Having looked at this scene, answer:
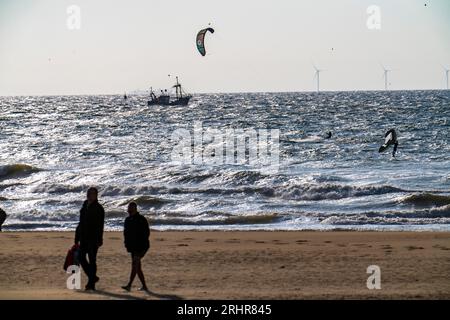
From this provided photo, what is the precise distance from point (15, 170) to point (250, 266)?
20971 millimetres

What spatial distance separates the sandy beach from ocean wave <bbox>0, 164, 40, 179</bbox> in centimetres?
1449

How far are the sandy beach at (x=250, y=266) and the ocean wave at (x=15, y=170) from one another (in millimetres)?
14491

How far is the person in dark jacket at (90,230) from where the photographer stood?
10258 millimetres

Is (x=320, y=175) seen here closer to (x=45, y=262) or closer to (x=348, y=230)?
(x=348, y=230)

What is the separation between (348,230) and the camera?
17625mm

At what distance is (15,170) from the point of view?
104 feet

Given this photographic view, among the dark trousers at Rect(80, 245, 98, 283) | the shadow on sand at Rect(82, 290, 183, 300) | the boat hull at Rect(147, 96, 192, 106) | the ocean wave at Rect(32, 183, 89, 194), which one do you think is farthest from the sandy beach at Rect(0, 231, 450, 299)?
the boat hull at Rect(147, 96, 192, 106)

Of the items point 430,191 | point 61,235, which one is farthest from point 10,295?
point 430,191

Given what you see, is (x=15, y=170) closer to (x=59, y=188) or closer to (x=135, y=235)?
(x=59, y=188)

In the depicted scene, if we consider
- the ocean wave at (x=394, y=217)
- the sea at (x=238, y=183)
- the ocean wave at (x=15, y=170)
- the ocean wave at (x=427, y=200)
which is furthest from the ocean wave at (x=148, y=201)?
the ocean wave at (x=15, y=170)

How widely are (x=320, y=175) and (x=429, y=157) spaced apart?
8549 mm

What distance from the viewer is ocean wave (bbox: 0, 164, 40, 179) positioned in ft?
101

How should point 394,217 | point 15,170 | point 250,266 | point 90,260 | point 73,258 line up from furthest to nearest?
point 15,170 < point 394,217 < point 250,266 < point 73,258 < point 90,260

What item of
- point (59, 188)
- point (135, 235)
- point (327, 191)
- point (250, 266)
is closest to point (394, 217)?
point (327, 191)
